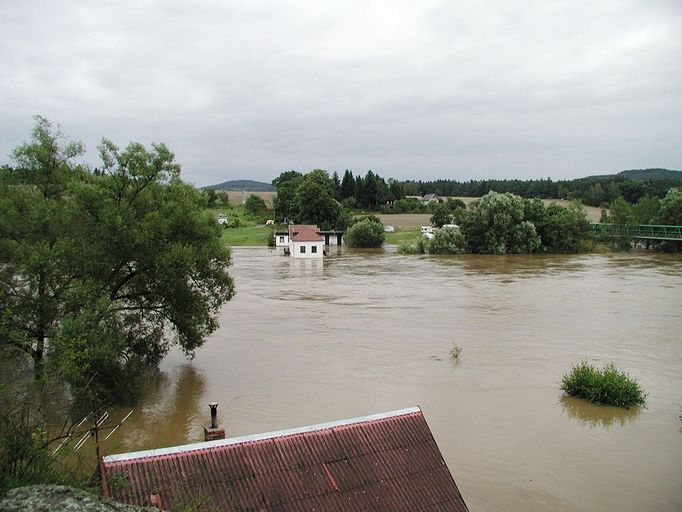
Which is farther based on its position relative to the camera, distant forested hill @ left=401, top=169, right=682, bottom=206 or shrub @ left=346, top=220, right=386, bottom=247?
distant forested hill @ left=401, top=169, right=682, bottom=206

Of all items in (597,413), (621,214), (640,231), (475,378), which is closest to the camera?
(597,413)

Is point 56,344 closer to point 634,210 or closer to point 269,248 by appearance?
point 269,248

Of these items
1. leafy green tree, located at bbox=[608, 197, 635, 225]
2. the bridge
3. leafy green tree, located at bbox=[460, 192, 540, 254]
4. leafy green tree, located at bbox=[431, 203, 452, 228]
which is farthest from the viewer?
leafy green tree, located at bbox=[431, 203, 452, 228]

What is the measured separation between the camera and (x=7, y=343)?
1566 cm

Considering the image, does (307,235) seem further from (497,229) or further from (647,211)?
(647,211)

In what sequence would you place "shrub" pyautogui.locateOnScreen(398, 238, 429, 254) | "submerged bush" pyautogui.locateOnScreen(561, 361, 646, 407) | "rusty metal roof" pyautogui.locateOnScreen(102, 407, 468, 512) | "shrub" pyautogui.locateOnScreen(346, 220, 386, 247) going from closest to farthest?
"rusty metal roof" pyautogui.locateOnScreen(102, 407, 468, 512) < "submerged bush" pyautogui.locateOnScreen(561, 361, 646, 407) < "shrub" pyautogui.locateOnScreen(398, 238, 429, 254) < "shrub" pyautogui.locateOnScreen(346, 220, 386, 247)

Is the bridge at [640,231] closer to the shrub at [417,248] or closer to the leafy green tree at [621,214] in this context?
the leafy green tree at [621,214]

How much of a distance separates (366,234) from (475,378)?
167ft

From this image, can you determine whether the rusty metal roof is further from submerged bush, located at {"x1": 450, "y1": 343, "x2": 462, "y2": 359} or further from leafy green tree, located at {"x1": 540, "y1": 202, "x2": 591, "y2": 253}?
leafy green tree, located at {"x1": 540, "y1": 202, "x2": 591, "y2": 253}

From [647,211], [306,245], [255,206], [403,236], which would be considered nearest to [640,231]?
[647,211]

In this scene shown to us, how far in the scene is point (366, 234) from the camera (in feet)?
231

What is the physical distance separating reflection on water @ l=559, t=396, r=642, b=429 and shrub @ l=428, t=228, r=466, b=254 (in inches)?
1719

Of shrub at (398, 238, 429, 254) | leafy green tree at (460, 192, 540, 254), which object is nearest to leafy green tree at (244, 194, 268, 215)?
shrub at (398, 238, 429, 254)

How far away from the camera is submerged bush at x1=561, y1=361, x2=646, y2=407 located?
57.3 feet
